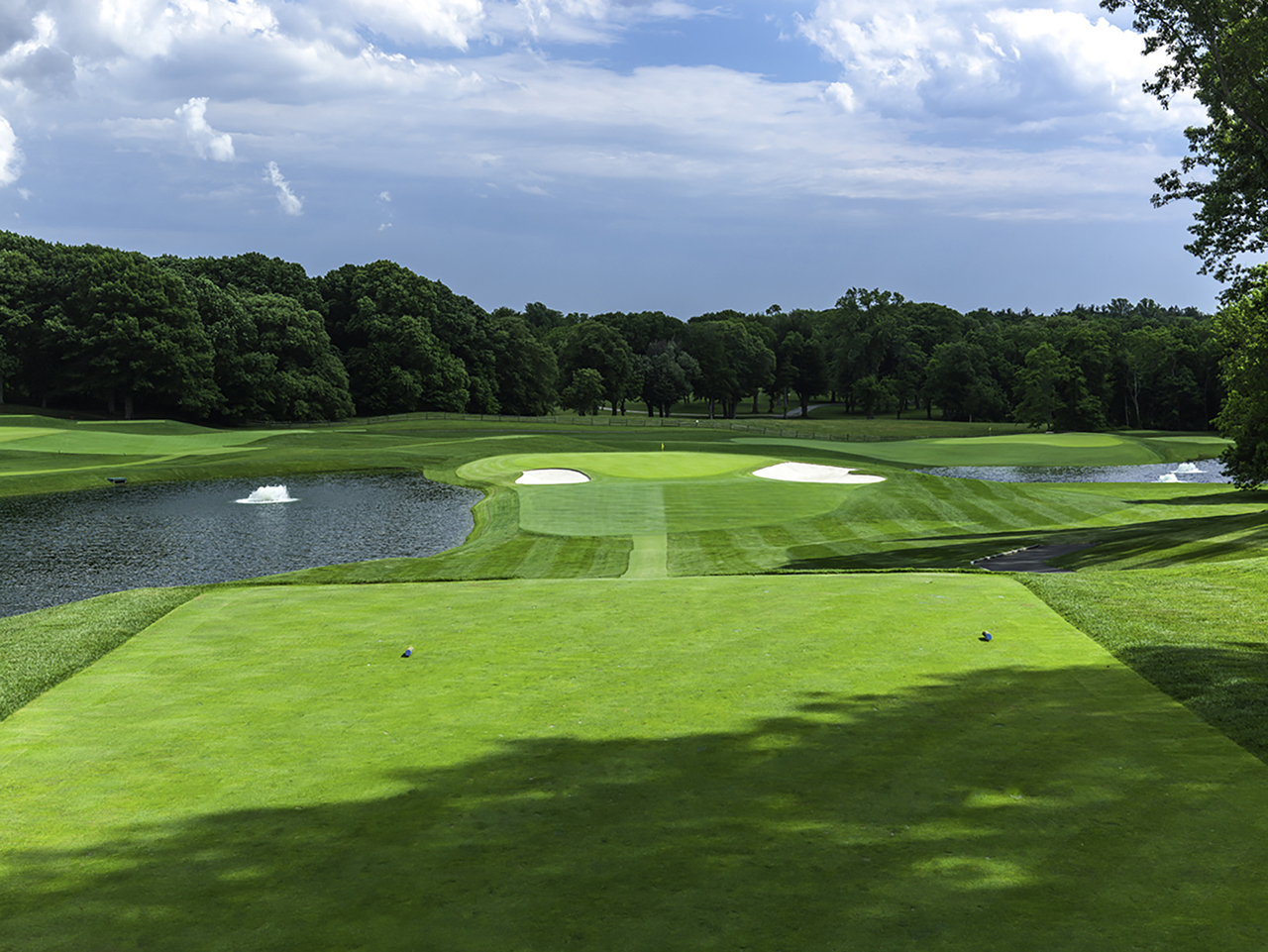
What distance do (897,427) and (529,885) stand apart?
109m

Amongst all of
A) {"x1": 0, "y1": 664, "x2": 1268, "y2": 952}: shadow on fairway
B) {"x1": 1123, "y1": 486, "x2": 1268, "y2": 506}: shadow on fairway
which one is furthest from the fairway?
{"x1": 1123, "y1": 486, "x2": 1268, "y2": 506}: shadow on fairway

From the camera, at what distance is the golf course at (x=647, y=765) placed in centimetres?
552

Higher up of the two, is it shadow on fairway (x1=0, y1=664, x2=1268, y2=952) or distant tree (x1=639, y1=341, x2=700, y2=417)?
distant tree (x1=639, y1=341, x2=700, y2=417)

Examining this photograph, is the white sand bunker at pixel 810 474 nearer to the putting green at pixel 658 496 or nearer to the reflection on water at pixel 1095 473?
the putting green at pixel 658 496

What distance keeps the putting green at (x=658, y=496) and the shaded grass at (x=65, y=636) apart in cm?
1880

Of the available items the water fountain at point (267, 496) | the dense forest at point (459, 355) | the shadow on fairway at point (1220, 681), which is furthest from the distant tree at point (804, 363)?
the shadow on fairway at point (1220, 681)

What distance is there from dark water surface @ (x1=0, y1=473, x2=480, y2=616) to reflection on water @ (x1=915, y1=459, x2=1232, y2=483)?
38676mm

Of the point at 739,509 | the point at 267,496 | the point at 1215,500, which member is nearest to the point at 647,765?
the point at 739,509

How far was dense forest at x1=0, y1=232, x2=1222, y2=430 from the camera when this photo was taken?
276 feet

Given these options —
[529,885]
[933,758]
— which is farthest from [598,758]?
[933,758]

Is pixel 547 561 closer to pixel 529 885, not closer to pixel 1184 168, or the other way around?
pixel 1184 168

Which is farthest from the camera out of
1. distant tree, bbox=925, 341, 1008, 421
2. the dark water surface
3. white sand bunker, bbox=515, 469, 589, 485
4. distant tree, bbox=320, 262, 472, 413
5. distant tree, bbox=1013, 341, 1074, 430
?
distant tree, bbox=925, 341, 1008, 421

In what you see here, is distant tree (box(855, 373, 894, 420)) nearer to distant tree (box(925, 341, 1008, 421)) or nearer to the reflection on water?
distant tree (box(925, 341, 1008, 421))

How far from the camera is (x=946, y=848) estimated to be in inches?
245
